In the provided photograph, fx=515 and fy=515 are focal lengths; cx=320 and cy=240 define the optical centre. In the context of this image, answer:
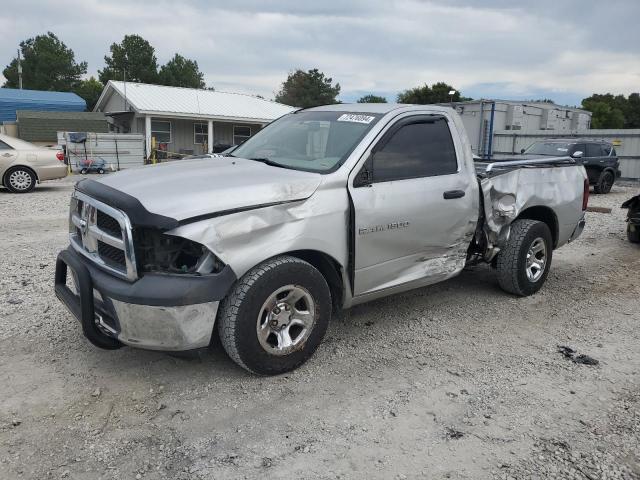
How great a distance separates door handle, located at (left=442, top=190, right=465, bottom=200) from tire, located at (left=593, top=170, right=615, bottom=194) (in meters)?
13.3

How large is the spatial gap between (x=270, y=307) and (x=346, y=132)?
1626 mm

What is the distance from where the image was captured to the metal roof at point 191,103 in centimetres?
2567

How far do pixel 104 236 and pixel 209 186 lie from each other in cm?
75

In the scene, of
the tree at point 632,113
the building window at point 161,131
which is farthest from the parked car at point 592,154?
the tree at point 632,113

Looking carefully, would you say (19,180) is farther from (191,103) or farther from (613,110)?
(613,110)

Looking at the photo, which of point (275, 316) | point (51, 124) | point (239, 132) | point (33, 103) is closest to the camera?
point (275, 316)

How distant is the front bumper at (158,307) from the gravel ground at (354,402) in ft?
1.01

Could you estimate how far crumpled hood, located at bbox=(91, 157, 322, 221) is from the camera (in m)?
3.14

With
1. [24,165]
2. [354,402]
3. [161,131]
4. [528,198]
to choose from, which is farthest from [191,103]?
[354,402]

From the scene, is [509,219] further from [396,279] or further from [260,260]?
[260,260]

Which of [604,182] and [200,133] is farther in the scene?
[200,133]

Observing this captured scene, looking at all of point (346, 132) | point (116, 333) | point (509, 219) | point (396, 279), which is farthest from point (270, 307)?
point (509, 219)

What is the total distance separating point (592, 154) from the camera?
1548 centimetres

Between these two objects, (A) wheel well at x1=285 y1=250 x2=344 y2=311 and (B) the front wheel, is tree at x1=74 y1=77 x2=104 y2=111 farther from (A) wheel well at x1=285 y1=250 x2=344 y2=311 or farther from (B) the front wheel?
(A) wheel well at x1=285 y1=250 x2=344 y2=311
